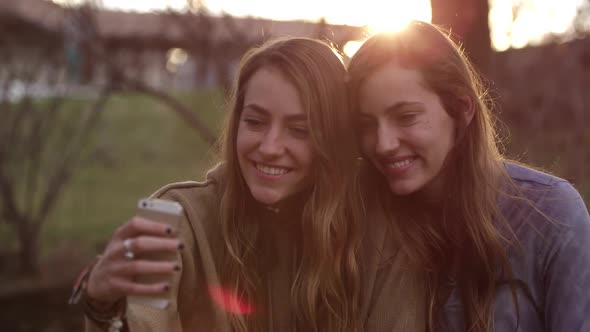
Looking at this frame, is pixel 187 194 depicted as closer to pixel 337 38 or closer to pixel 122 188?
pixel 337 38

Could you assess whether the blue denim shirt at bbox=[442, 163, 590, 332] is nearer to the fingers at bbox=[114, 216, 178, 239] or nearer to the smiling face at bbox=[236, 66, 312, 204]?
the smiling face at bbox=[236, 66, 312, 204]

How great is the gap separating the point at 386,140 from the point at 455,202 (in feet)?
1.47

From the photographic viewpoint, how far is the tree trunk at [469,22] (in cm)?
313

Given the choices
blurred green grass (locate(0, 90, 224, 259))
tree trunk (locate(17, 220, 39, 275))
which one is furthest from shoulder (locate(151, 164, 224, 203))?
tree trunk (locate(17, 220, 39, 275))

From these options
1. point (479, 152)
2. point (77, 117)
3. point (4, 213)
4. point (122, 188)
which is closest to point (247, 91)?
point (479, 152)

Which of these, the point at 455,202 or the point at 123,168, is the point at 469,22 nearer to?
the point at 455,202

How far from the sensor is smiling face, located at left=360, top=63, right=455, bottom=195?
2553 millimetres

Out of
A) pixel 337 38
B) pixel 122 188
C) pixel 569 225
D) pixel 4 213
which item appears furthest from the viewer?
pixel 122 188

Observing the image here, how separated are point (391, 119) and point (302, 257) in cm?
66

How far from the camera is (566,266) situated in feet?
8.11

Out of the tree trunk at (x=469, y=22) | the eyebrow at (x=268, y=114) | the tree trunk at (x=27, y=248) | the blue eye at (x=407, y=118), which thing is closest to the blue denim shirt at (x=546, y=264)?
the blue eye at (x=407, y=118)

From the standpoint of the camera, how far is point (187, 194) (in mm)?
2660

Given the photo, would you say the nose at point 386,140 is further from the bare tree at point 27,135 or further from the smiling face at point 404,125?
the bare tree at point 27,135

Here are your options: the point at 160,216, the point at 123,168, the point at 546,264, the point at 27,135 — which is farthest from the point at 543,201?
the point at 123,168
